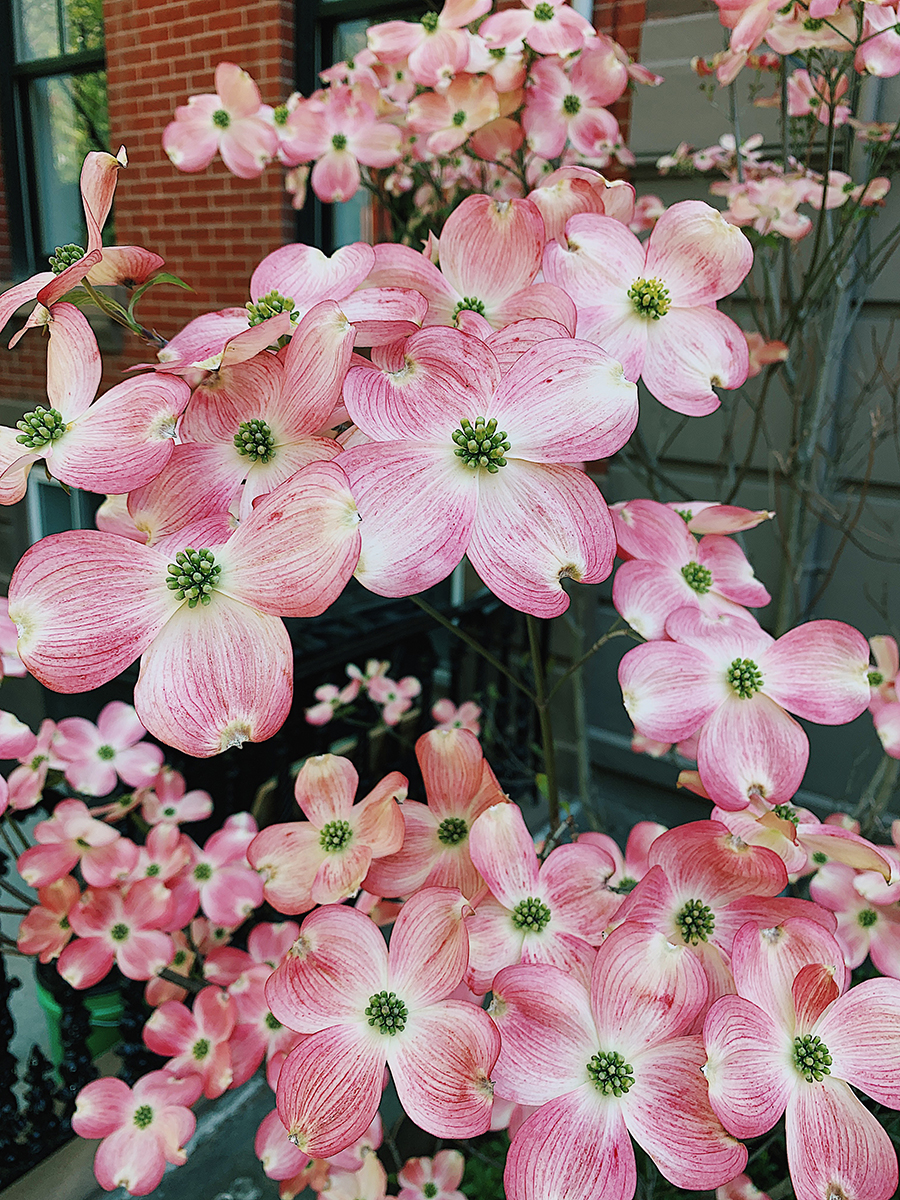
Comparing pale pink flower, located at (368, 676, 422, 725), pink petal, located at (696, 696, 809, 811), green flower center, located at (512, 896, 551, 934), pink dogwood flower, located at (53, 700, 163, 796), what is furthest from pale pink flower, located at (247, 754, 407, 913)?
pale pink flower, located at (368, 676, 422, 725)

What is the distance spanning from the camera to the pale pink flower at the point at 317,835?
23.7 inches

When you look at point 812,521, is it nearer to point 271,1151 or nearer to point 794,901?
point 794,901

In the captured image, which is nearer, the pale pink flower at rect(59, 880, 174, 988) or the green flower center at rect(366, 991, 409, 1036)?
the green flower center at rect(366, 991, 409, 1036)

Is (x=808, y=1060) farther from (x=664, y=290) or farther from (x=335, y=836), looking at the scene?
(x=664, y=290)

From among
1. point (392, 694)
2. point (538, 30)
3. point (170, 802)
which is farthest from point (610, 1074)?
point (392, 694)

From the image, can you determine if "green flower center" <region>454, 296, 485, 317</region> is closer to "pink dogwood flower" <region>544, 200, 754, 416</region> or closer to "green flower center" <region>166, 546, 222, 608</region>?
"pink dogwood flower" <region>544, 200, 754, 416</region>

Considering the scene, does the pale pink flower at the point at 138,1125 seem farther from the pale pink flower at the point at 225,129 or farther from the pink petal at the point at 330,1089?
the pale pink flower at the point at 225,129

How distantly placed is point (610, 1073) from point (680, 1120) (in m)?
0.04

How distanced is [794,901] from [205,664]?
1.34 feet

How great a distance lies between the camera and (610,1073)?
49 cm

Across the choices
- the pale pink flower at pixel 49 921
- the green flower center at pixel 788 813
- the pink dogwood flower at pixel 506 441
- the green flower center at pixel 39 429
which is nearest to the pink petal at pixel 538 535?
the pink dogwood flower at pixel 506 441

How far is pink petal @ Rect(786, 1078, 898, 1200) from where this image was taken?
17.9 inches

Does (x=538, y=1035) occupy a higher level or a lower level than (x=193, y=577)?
lower

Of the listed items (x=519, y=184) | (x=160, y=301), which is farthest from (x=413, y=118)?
(x=160, y=301)
